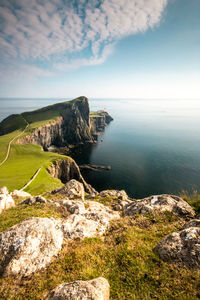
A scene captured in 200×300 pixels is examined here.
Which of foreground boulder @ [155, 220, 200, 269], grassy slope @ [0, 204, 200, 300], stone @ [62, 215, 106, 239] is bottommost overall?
stone @ [62, 215, 106, 239]

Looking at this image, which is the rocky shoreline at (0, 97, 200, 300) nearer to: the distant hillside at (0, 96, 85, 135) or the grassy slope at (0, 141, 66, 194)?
the grassy slope at (0, 141, 66, 194)

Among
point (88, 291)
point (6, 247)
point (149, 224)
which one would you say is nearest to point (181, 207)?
point (149, 224)

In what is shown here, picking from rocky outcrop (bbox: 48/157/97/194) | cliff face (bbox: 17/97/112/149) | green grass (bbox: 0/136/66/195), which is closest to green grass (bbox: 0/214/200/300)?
green grass (bbox: 0/136/66/195)

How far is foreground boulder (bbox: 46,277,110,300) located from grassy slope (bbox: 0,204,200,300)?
0.69 m

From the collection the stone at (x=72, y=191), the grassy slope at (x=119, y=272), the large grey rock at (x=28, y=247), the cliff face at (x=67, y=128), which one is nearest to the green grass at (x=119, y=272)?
the grassy slope at (x=119, y=272)

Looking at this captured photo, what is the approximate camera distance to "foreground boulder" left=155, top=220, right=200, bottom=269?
713 cm

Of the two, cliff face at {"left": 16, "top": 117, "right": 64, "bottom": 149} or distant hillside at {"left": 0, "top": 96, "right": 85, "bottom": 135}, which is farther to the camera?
distant hillside at {"left": 0, "top": 96, "right": 85, "bottom": 135}

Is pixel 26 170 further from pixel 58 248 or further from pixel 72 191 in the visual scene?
pixel 58 248

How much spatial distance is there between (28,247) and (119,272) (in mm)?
5567

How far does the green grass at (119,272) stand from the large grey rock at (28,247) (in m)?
0.42

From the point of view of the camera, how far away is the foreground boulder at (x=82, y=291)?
531 cm

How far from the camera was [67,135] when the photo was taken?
137 meters

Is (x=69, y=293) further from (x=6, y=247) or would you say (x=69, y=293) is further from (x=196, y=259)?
(x=196, y=259)

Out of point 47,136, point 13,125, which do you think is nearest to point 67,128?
point 47,136
